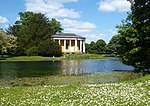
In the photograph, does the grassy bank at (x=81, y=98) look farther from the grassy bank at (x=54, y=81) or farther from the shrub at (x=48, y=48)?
the shrub at (x=48, y=48)

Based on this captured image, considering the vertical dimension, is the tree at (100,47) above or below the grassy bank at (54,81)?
above

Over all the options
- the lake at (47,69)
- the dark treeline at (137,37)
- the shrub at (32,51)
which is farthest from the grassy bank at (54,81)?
the shrub at (32,51)

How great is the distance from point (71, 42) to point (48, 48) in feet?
117

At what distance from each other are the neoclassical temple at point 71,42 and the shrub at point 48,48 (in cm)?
2746

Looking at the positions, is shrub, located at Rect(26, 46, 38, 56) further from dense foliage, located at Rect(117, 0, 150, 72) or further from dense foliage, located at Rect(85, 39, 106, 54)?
dense foliage, located at Rect(117, 0, 150, 72)

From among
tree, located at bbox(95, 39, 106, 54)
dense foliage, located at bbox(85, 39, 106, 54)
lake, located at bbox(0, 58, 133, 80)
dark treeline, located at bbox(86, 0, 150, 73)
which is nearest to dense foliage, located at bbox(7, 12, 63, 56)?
dense foliage, located at bbox(85, 39, 106, 54)

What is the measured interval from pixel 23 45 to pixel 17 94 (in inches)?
3623

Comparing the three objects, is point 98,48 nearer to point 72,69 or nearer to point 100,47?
point 100,47

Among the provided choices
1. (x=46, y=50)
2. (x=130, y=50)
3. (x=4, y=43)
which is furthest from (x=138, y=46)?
(x=46, y=50)

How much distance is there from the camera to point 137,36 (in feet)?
125

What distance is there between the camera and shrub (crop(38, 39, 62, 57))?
335ft

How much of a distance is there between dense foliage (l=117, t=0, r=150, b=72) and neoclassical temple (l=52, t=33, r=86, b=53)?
9246cm

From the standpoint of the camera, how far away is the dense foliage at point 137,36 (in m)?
37.3

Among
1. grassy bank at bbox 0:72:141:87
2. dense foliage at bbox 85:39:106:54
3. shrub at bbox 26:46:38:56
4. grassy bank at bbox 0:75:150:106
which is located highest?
dense foliage at bbox 85:39:106:54
